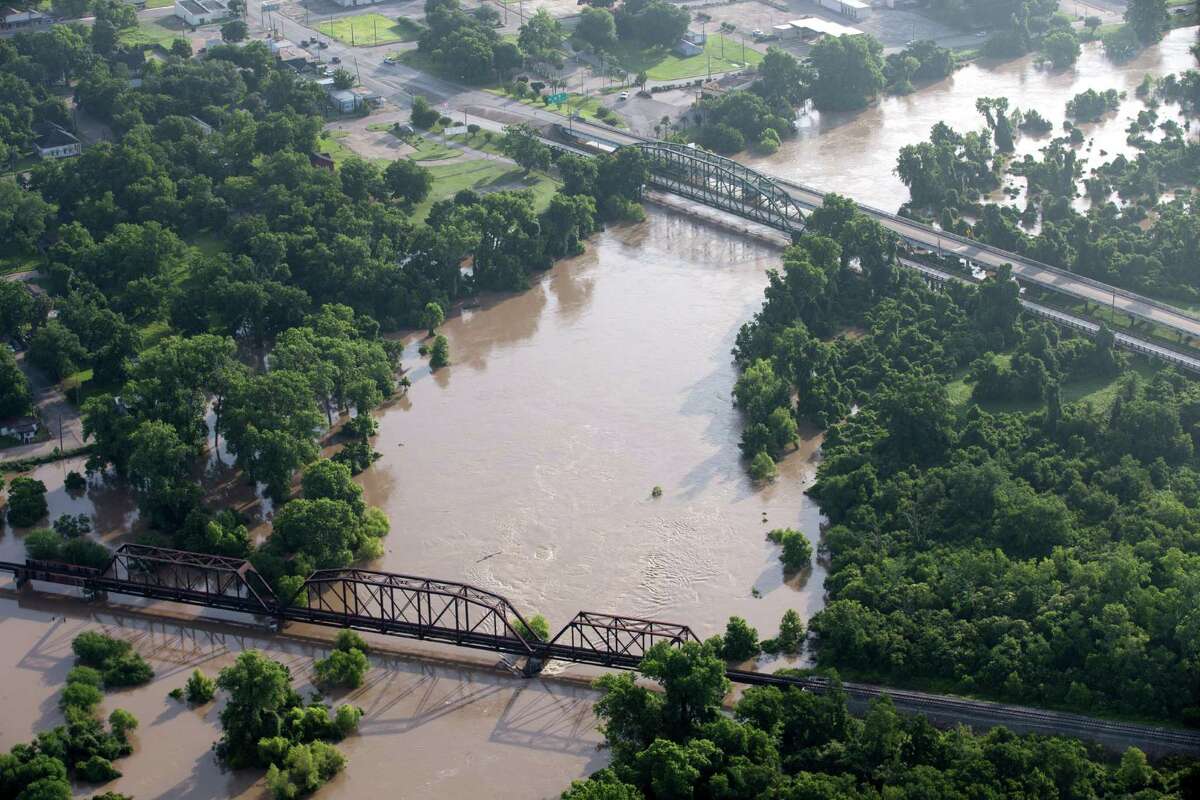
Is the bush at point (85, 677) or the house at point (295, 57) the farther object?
the house at point (295, 57)

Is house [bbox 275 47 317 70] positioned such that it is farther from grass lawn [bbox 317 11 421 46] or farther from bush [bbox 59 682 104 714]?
bush [bbox 59 682 104 714]

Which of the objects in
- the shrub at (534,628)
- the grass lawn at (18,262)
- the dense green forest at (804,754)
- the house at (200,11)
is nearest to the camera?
the dense green forest at (804,754)

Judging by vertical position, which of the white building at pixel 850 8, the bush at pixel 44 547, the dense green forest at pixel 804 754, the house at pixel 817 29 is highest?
the white building at pixel 850 8

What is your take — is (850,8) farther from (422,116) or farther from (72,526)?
(72,526)

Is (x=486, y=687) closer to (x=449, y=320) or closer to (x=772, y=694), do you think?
(x=772, y=694)

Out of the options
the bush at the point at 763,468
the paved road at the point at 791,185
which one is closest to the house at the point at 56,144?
the paved road at the point at 791,185

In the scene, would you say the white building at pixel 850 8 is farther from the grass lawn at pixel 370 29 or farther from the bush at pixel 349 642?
the bush at pixel 349 642

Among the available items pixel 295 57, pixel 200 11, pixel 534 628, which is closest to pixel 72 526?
pixel 534 628
